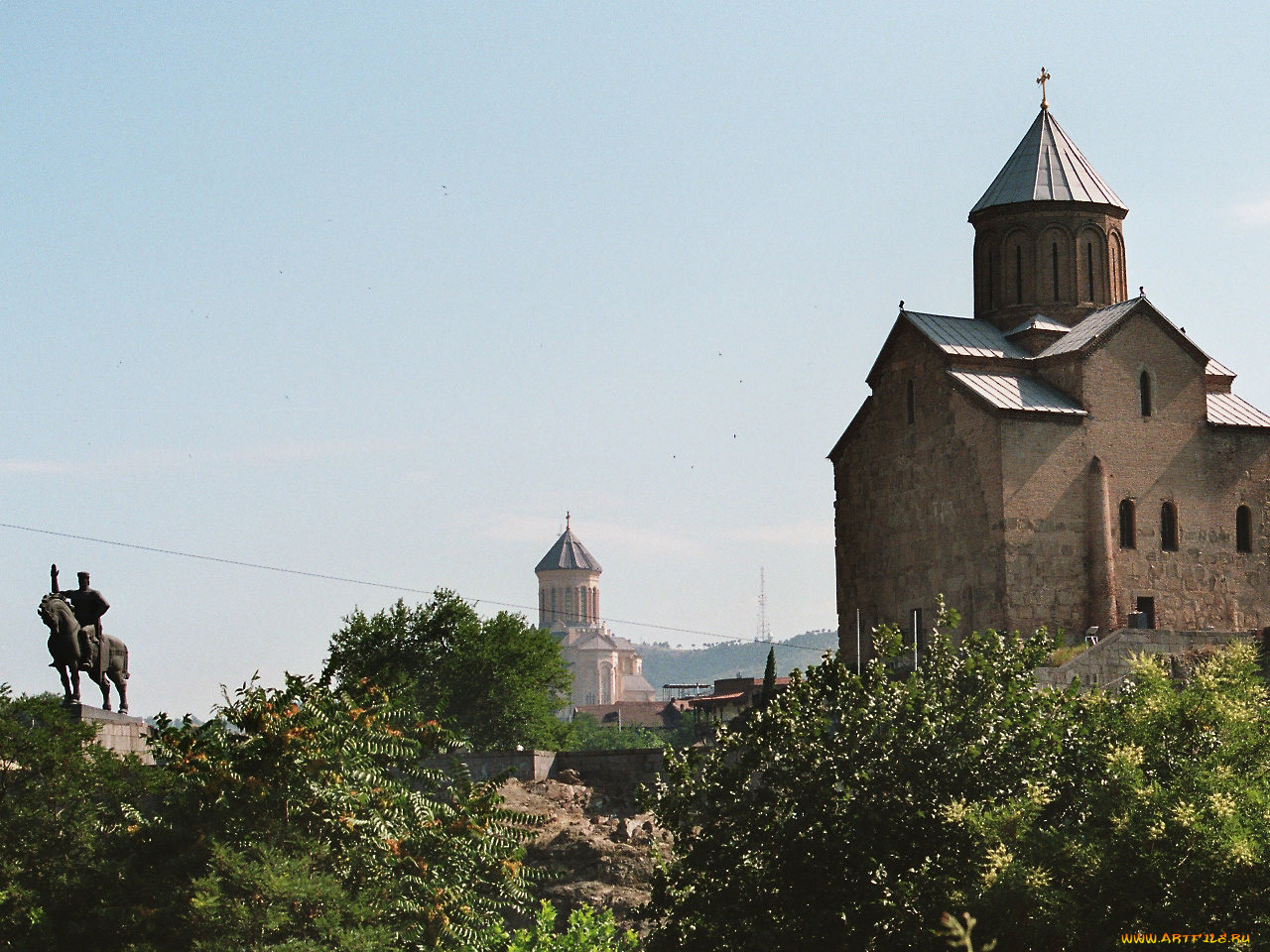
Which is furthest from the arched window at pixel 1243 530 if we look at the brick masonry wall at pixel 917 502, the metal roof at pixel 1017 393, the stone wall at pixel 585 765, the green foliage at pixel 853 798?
the green foliage at pixel 853 798

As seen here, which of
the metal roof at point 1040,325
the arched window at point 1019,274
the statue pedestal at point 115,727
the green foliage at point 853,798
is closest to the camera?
the green foliage at point 853,798

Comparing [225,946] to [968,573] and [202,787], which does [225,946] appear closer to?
[202,787]

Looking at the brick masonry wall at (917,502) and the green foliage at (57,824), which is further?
the brick masonry wall at (917,502)

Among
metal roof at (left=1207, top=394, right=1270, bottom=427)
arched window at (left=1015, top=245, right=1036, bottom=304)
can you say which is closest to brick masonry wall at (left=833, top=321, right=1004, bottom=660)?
arched window at (left=1015, top=245, right=1036, bottom=304)

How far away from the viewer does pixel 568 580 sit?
170 metres

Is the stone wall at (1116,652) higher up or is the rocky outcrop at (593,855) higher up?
the stone wall at (1116,652)

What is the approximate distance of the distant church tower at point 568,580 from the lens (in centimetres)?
16900

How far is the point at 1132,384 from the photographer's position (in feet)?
121

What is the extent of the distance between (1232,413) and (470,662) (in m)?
30.9

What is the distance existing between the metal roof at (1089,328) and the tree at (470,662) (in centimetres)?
2559

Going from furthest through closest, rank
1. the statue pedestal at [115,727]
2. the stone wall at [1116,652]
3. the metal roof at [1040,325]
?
1. the metal roof at [1040,325]
2. the stone wall at [1116,652]
3. the statue pedestal at [115,727]

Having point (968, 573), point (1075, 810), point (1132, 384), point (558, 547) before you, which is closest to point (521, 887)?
point (1075, 810)

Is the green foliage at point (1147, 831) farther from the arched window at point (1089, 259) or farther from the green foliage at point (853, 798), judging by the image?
the arched window at point (1089, 259)

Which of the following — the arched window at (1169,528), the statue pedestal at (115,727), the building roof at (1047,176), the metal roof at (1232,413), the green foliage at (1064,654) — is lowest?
the statue pedestal at (115,727)
